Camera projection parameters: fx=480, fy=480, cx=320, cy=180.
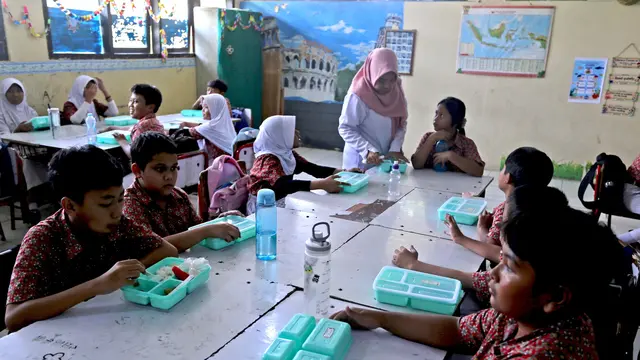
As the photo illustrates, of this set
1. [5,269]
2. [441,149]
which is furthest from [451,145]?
[5,269]

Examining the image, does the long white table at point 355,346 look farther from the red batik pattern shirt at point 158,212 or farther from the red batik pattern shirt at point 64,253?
the red batik pattern shirt at point 158,212

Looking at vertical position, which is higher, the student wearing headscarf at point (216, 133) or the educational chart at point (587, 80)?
the educational chart at point (587, 80)

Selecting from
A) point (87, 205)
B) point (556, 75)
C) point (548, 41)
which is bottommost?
point (87, 205)

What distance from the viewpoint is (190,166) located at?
A: 3.93m

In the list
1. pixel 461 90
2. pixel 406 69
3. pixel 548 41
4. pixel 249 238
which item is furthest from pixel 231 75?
pixel 249 238

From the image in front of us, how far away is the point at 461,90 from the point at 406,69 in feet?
2.33

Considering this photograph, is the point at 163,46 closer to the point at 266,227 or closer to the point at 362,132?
the point at 362,132

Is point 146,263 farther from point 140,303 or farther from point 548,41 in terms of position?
point 548,41

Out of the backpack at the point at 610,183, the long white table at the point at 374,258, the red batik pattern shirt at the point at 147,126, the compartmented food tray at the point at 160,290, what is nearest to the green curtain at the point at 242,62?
the red batik pattern shirt at the point at 147,126

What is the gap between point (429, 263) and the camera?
Answer: 1657 mm

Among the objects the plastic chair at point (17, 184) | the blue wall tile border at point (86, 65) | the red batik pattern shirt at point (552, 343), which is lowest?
the plastic chair at point (17, 184)

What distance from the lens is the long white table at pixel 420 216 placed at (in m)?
2.02

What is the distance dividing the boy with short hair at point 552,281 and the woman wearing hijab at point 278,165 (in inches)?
62.0

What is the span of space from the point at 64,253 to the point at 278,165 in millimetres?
1524
